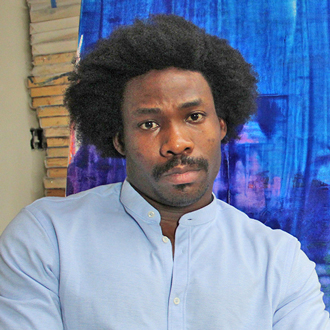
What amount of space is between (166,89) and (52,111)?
4.62 feet

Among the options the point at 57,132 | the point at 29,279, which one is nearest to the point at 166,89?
the point at 29,279

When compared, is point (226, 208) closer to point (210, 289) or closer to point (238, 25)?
point (210, 289)

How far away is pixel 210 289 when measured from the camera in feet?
4.29

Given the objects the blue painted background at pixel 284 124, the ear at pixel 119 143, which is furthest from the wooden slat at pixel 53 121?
the blue painted background at pixel 284 124

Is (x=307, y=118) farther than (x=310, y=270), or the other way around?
(x=307, y=118)

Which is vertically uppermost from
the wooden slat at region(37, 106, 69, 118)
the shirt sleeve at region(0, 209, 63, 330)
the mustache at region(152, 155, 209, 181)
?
the wooden slat at region(37, 106, 69, 118)

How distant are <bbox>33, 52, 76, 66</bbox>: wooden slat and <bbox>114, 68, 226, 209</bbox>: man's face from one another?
1210mm

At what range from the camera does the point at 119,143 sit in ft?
5.44

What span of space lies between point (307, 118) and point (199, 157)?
1.97 feet

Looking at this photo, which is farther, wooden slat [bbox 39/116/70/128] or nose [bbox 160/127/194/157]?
wooden slat [bbox 39/116/70/128]

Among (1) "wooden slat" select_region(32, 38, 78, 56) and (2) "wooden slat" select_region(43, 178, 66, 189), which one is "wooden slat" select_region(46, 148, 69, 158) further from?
(1) "wooden slat" select_region(32, 38, 78, 56)

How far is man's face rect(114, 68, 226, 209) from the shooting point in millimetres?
1351

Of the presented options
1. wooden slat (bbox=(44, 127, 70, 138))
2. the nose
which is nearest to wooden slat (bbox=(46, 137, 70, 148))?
wooden slat (bbox=(44, 127, 70, 138))

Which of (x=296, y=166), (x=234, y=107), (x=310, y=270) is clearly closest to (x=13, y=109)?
(x=234, y=107)
